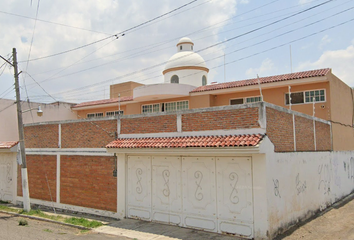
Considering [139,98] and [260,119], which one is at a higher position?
[139,98]

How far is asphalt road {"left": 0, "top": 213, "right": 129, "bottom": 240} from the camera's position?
9.50 metres

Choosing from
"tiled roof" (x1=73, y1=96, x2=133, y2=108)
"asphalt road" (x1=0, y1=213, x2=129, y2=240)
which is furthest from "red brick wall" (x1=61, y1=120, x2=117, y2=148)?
"tiled roof" (x1=73, y1=96, x2=133, y2=108)

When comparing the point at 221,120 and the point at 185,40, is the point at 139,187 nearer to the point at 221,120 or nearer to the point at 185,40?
the point at 221,120

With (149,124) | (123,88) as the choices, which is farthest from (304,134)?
(123,88)

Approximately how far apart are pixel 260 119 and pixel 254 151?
1.04 m

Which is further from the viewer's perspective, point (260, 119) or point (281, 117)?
point (281, 117)

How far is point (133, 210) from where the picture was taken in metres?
11.4

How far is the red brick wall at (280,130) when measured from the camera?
9039 millimetres

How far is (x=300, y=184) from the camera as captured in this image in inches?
419

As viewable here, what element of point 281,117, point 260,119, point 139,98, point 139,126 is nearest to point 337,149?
point 281,117

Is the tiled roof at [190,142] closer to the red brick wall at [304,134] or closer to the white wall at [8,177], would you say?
the red brick wall at [304,134]

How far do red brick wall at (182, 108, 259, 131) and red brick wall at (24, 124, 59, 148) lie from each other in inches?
287

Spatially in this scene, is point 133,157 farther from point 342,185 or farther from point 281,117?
point 342,185

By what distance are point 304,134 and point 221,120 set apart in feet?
14.3
